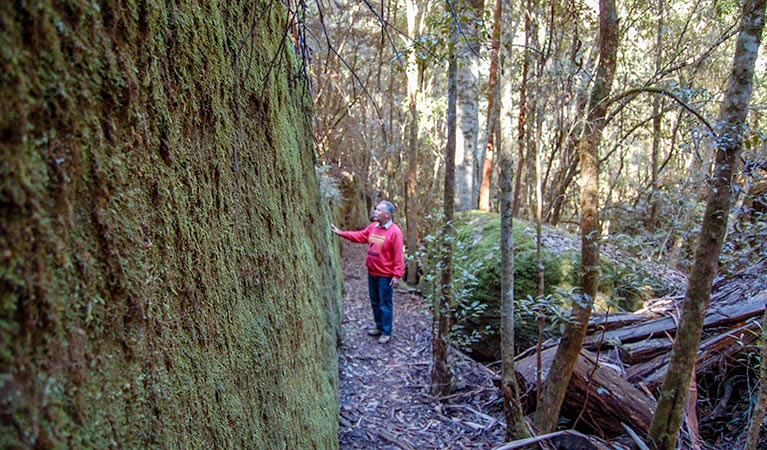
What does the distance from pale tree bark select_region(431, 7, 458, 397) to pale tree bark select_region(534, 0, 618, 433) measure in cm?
152

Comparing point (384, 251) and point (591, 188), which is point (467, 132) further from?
point (591, 188)

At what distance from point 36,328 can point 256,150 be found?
1.57 metres

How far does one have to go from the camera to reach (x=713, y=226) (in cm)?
342

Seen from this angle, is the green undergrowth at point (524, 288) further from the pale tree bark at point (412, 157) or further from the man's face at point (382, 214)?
the pale tree bark at point (412, 157)

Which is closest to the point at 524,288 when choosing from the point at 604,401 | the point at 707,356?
the point at 707,356

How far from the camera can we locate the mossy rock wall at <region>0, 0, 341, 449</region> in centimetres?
76

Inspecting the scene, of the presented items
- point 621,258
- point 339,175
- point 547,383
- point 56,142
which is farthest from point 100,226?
point 339,175

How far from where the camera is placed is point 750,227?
15.9 ft

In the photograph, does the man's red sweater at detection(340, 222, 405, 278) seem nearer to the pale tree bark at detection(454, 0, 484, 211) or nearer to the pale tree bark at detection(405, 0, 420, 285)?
the pale tree bark at detection(405, 0, 420, 285)

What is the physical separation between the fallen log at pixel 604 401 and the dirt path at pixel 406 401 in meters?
0.90

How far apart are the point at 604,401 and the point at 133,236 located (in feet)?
15.2

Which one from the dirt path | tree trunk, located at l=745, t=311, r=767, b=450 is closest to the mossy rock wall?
the dirt path

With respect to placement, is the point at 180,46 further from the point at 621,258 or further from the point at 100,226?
the point at 621,258

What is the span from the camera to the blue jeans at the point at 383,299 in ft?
23.9
